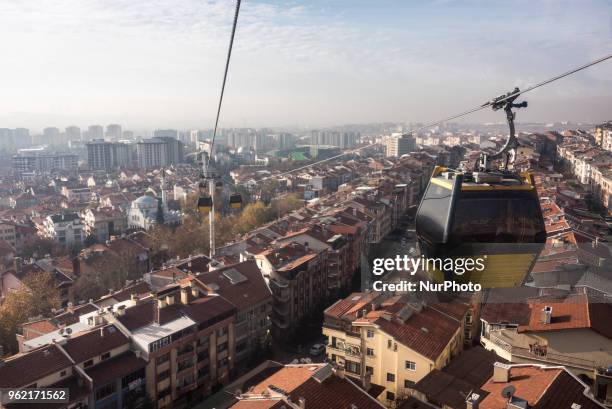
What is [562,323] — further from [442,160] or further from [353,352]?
[442,160]

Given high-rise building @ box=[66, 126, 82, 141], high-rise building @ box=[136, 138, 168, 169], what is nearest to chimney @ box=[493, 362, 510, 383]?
high-rise building @ box=[136, 138, 168, 169]

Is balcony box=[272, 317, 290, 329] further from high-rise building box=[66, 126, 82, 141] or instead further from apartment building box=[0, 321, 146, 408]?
high-rise building box=[66, 126, 82, 141]

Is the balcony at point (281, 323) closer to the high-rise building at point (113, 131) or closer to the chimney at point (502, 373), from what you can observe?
the chimney at point (502, 373)

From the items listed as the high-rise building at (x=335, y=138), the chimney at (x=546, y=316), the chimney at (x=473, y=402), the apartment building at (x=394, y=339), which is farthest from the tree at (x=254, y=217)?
the high-rise building at (x=335, y=138)

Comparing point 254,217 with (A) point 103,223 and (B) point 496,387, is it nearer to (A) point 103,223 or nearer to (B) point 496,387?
(A) point 103,223

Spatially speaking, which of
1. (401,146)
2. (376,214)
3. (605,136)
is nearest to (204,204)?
(376,214)

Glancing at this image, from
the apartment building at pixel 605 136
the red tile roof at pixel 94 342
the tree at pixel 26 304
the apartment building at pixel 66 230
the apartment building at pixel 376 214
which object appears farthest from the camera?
the apartment building at pixel 605 136
